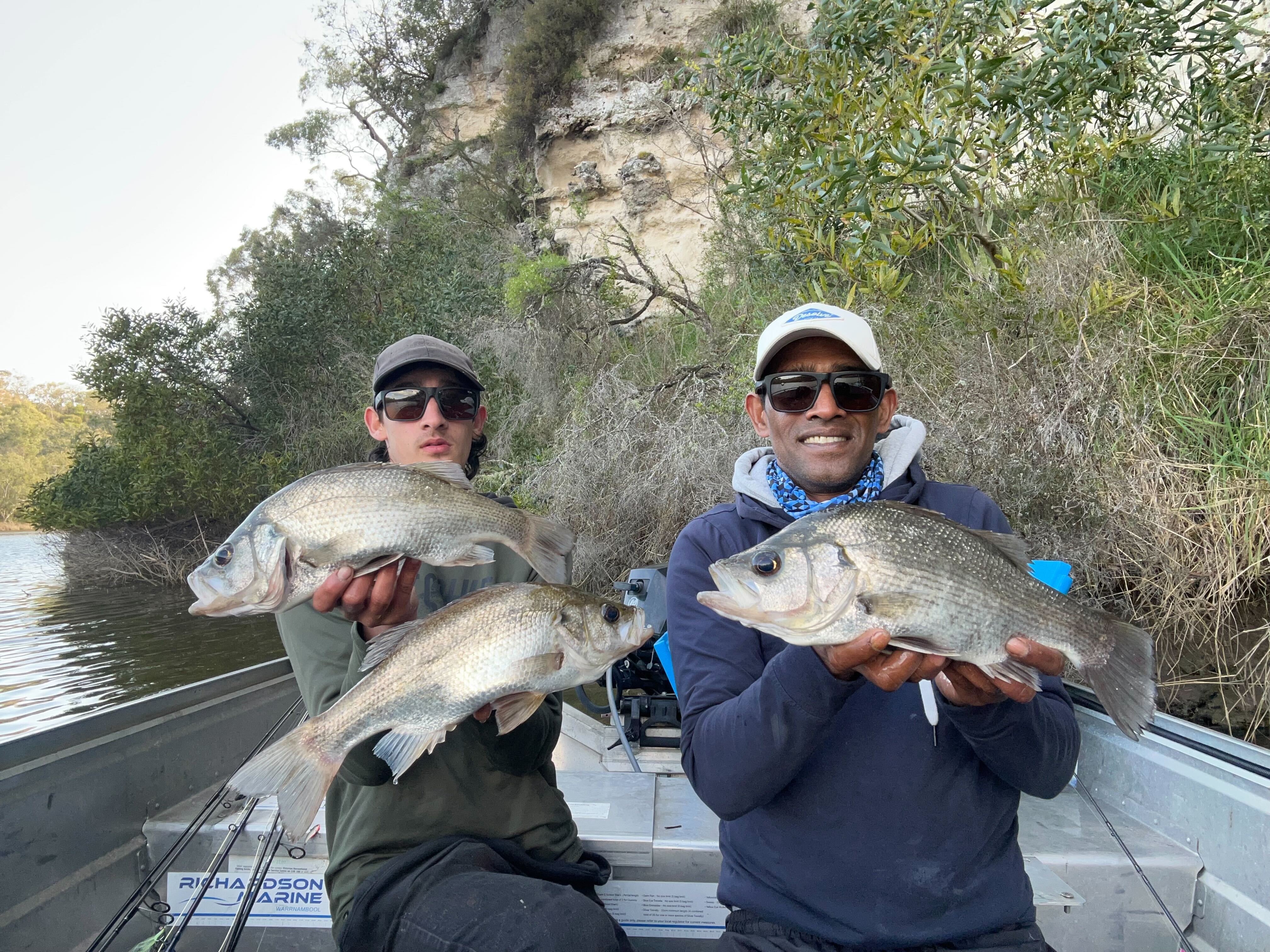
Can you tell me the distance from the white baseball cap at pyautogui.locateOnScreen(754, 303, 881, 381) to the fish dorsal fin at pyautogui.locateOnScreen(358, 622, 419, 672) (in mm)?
1060

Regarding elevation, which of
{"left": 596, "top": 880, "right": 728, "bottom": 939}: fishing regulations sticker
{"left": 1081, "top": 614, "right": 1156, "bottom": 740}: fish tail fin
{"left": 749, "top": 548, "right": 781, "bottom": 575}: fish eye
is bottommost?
{"left": 596, "top": 880, "right": 728, "bottom": 939}: fishing regulations sticker

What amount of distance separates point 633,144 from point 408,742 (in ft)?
56.3

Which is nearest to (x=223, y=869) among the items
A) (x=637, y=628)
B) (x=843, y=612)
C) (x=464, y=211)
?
(x=637, y=628)

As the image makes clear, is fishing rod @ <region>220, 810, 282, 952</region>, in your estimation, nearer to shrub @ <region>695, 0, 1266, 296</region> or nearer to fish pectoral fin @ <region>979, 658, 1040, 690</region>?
fish pectoral fin @ <region>979, 658, 1040, 690</region>

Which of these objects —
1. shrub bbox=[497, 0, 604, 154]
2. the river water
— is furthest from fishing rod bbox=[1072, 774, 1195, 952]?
shrub bbox=[497, 0, 604, 154]

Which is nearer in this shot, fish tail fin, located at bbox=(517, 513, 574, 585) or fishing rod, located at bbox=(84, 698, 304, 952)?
fishing rod, located at bbox=(84, 698, 304, 952)

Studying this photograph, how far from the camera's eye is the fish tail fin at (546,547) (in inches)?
81.3

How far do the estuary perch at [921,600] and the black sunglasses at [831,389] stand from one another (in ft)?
1.56

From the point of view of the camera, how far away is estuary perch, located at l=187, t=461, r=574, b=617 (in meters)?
1.82

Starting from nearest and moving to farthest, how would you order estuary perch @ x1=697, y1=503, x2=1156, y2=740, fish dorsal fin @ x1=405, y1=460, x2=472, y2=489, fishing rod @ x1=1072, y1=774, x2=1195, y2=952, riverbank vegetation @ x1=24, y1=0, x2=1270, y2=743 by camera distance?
estuary perch @ x1=697, y1=503, x2=1156, y2=740 < fish dorsal fin @ x1=405, y1=460, x2=472, y2=489 < fishing rod @ x1=1072, y1=774, x2=1195, y2=952 < riverbank vegetation @ x1=24, y1=0, x2=1270, y2=743

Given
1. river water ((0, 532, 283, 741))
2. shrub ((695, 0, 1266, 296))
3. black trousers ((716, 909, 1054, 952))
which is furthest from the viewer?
river water ((0, 532, 283, 741))

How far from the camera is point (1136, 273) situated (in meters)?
4.86

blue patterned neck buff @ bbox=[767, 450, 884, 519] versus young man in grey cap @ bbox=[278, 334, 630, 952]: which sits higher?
blue patterned neck buff @ bbox=[767, 450, 884, 519]

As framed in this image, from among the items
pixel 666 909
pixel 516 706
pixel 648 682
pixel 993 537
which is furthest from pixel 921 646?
pixel 648 682
